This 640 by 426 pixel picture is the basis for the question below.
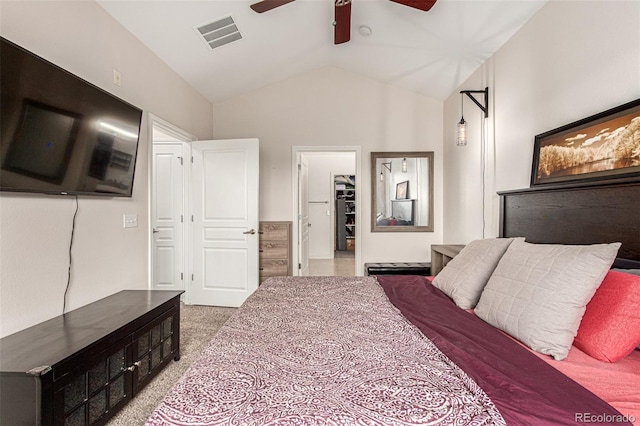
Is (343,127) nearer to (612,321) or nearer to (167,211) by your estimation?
(167,211)

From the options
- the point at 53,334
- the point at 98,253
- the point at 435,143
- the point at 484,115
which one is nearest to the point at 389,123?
the point at 435,143

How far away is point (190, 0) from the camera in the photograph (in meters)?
2.34

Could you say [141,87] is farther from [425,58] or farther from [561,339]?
[561,339]

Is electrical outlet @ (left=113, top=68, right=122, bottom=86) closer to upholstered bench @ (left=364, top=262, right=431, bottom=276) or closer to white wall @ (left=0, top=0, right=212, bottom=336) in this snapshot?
white wall @ (left=0, top=0, right=212, bottom=336)

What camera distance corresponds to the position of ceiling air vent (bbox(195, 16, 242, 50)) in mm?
2668

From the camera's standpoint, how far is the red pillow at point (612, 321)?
3.49 ft

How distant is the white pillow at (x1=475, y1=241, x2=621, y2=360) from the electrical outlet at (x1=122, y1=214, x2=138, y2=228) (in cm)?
265

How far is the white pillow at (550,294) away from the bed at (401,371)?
3 centimetres

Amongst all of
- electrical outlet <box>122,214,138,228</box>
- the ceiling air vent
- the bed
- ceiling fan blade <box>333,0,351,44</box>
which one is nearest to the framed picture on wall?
ceiling fan blade <box>333,0,351,44</box>

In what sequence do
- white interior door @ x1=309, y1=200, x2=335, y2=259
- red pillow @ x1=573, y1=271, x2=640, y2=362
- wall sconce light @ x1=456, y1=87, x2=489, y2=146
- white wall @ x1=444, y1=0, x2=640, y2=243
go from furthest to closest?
white interior door @ x1=309, y1=200, x2=335, y2=259, wall sconce light @ x1=456, y1=87, x2=489, y2=146, white wall @ x1=444, y1=0, x2=640, y2=243, red pillow @ x1=573, y1=271, x2=640, y2=362

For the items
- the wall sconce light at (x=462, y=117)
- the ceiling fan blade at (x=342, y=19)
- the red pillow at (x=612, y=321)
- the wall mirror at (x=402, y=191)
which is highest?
the ceiling fan blade at (x=342, y=19)

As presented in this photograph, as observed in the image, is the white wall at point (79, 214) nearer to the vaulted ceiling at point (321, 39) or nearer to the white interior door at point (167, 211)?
the vaulted ceiling at point (321, 39)

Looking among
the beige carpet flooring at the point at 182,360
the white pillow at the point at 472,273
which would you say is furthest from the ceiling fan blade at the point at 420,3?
the beige carpet flooring at the point at 182,360

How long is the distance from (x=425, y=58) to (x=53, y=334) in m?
3.91
